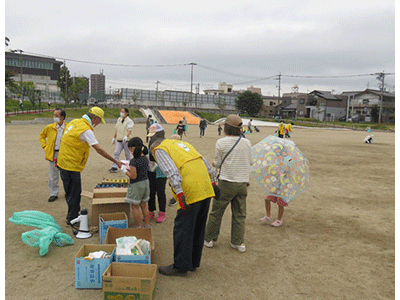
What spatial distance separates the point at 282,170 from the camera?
500cm

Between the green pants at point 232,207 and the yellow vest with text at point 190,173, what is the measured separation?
73 cm

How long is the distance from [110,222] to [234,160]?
2.12 m

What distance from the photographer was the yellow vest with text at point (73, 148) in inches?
186

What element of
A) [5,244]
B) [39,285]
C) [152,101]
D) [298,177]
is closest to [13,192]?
[5,244]

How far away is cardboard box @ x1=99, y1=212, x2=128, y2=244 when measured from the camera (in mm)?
4449

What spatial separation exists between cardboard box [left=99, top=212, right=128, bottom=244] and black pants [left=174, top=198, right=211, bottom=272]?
123 centimetres

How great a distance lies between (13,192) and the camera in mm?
6941

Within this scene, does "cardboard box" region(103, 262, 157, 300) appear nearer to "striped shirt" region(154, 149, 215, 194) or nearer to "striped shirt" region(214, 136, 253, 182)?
"striped shirt" region(154, 149, 215, 194)

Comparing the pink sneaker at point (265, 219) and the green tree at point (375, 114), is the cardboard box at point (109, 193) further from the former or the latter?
the green tree at point (375, 114)

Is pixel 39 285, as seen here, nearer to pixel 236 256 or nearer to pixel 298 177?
pixel 236 256

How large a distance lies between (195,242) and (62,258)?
191cm

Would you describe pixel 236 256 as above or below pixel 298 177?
below

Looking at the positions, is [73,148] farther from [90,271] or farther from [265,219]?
[265,219]

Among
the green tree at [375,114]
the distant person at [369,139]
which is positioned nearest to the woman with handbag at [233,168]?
the distant person at [369,139]
